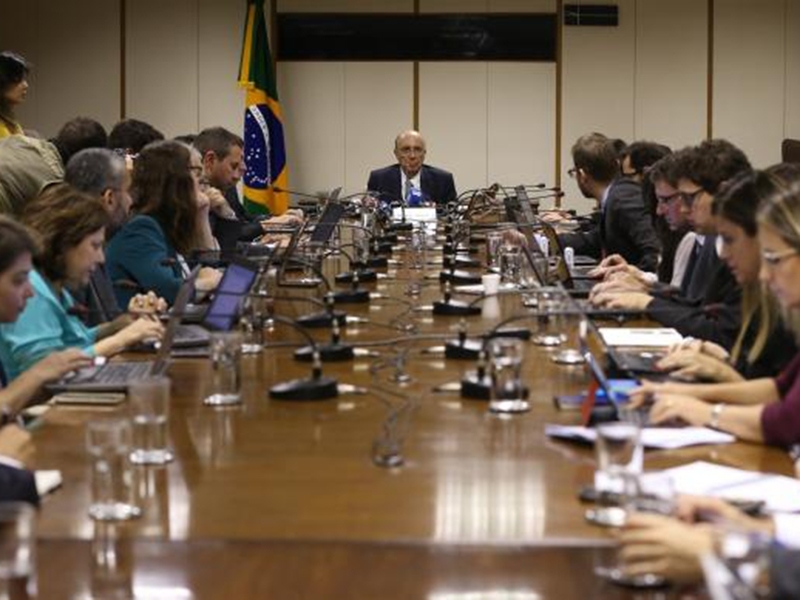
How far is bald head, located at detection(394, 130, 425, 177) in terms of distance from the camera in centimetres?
1058

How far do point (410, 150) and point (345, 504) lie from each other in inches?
322

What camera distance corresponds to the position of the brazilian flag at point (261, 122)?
1145 centimetres

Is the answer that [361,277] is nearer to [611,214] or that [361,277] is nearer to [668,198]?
[668,198]

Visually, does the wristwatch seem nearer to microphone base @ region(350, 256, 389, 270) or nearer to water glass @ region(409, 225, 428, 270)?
microphone base @ region(350, 256, 389, 270)

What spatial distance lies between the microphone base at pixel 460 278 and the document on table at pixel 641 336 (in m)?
1.27

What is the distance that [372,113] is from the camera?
1232cm

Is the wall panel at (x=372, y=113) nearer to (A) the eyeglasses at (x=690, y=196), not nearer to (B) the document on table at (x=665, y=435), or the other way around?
(A) the eyeglasses at (x=690, y=196)

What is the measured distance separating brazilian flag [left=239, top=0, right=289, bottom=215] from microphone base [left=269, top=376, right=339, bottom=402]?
7910 mm

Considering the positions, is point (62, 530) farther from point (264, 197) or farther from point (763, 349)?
point (264, 197)

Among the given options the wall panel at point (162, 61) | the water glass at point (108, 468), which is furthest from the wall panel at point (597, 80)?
the water glass at point (108, 468)

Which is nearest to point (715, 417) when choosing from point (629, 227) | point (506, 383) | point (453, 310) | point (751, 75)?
point (506, 383)

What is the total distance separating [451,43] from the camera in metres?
12.2

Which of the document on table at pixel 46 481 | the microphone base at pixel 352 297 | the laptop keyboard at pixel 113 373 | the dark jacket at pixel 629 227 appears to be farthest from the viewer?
the dark jacket at pixel 629 227

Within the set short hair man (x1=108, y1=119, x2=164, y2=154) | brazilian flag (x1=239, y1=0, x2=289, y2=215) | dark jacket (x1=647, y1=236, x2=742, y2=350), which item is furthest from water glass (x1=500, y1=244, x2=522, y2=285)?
brazilian flag (x1=239, y1=0, x2=289, y2=215)
